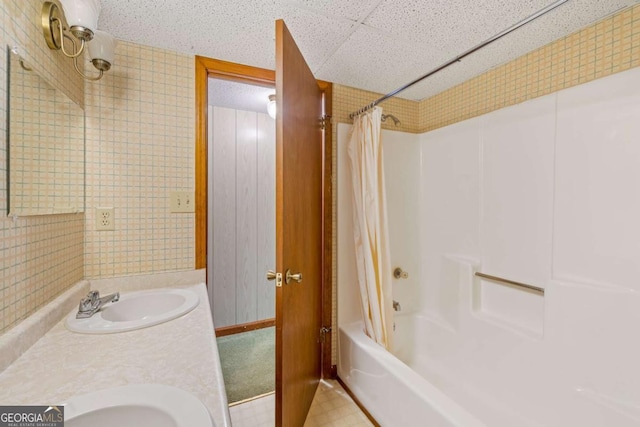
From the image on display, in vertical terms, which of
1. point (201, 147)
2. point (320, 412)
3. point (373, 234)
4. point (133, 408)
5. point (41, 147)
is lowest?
point (320, 412)

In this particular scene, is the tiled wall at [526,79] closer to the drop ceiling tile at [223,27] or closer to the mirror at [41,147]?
the drop ceiling tile at [223,27]

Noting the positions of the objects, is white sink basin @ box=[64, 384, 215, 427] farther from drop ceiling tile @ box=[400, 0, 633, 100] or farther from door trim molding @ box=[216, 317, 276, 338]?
door trim molding @ box=[216, 317, 276, 338]

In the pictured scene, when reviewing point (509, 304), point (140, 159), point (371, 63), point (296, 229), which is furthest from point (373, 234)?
point (140, 159)

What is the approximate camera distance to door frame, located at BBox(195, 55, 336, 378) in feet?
5.02

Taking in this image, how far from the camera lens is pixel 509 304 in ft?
5.14

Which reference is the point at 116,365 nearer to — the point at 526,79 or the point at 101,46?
the point at 101,46

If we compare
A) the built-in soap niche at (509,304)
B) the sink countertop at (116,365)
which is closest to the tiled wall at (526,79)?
the built-in soap niche at (509,304)

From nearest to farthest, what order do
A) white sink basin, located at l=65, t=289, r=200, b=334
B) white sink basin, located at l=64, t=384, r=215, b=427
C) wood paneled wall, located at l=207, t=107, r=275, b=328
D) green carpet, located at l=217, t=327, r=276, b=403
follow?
white sink basin, located at l=64, t=384, r=215, b=427 < white sink basin, located at l=65, t=289, r=200, b=334 < green carpet, located at l=217, t=327, r=276, b=403 < wood paneled wall, located at l=207, t=107, r=275, b=328

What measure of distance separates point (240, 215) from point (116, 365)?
191cm

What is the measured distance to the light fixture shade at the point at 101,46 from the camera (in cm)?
113

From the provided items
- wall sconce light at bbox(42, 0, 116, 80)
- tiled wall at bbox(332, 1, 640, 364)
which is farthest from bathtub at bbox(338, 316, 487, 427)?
wall sconce light at bbox(42, 0, 116, 80)

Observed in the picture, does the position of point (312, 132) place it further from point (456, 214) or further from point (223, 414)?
point (223, 414)

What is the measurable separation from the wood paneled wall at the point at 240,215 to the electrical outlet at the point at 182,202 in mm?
992

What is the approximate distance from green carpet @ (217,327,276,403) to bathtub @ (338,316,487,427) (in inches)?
21.4
